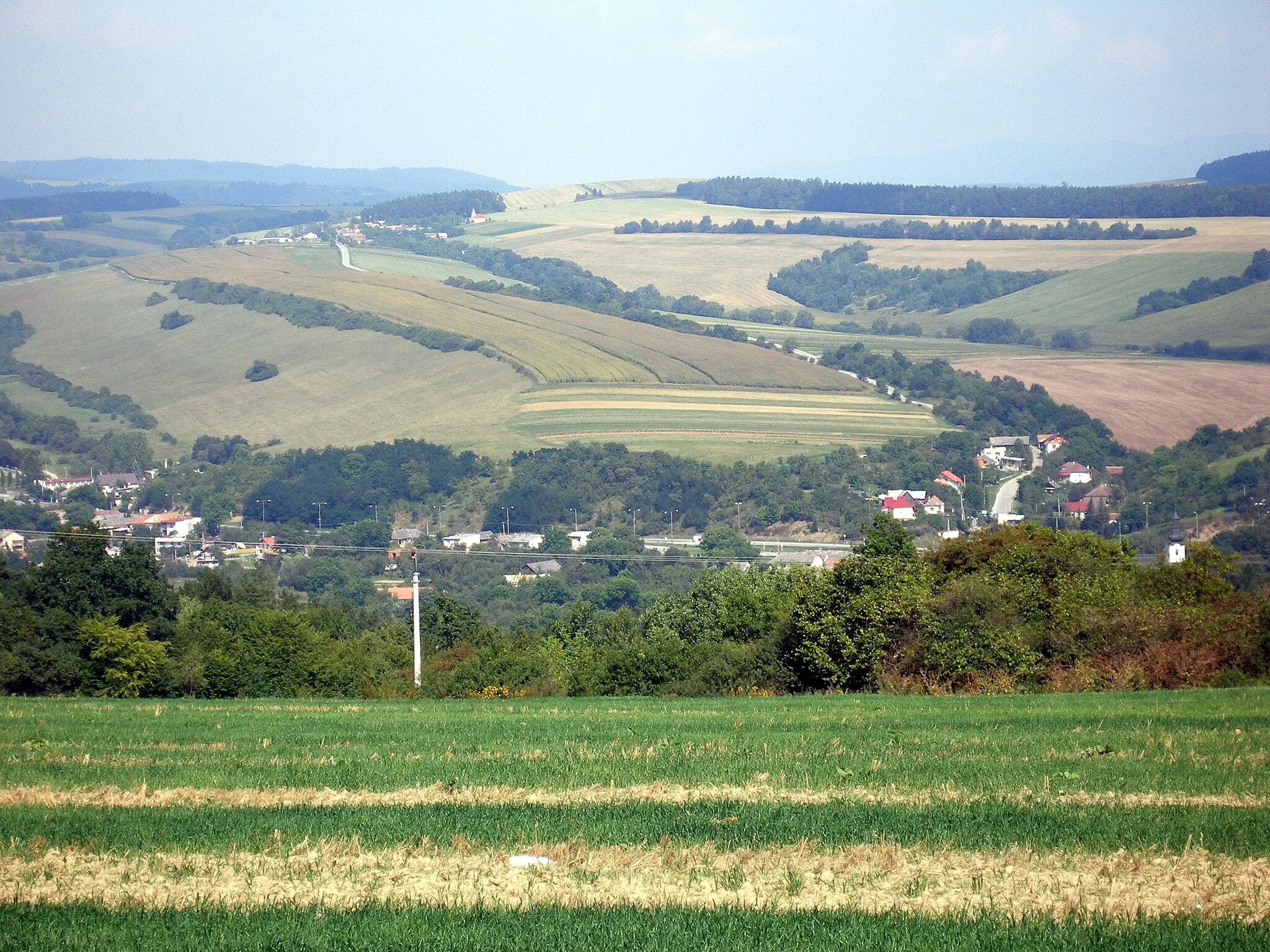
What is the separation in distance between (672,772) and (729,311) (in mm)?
→ 184800

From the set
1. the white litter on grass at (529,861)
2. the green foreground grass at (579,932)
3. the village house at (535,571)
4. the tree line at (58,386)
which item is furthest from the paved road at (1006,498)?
the green foreground grass at (579,932)

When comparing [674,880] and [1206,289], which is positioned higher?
[1206,289]

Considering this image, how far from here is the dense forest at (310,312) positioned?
15425cm

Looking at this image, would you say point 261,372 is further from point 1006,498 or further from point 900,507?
point 1006,498

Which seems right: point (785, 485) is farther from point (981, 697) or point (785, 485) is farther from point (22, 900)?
point (22, 900)

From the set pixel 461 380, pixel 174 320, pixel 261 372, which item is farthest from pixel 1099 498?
pixel 174 320

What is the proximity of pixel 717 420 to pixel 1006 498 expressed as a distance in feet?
103

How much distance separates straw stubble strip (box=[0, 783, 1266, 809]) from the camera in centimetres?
1411

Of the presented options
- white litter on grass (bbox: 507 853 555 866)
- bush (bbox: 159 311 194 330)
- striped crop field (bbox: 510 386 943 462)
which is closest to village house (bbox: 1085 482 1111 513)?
striped crop field (bbox: 510 386 943 462)

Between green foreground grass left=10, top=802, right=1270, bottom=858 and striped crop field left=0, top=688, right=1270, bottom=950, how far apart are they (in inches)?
1.8

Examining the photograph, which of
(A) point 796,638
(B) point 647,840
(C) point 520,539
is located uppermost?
(B) point 647,840

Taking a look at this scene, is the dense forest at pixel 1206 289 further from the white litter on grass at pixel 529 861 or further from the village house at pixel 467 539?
the white litter on grass at pixel 529 861

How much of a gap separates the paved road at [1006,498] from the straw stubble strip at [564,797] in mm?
95772

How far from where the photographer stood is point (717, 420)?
131m
